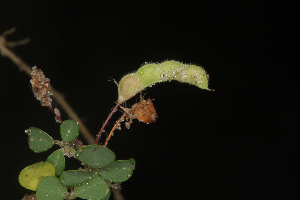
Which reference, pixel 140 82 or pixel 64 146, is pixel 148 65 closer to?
pixel 140 82

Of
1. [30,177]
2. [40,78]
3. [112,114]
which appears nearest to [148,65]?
[112,114]

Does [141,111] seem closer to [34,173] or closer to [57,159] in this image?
[57,159]

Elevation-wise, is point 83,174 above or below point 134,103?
below

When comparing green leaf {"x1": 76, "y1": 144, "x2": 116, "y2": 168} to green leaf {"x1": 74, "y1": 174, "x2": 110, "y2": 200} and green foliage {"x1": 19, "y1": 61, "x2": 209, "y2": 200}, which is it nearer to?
green foliage {"x1": 19, "y1": 61, "x2": 209, "y2": 200}

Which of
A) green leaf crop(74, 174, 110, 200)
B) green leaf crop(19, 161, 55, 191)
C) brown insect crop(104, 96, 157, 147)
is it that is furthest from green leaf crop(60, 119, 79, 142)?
brown insect crop(104, 96, 157, 147)

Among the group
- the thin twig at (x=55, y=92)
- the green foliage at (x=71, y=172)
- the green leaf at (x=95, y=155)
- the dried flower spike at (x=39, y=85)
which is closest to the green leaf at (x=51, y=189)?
the green foliage at (x=71, y=172)

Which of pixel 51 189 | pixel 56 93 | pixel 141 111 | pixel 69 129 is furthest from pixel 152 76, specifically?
pixel 51 189
